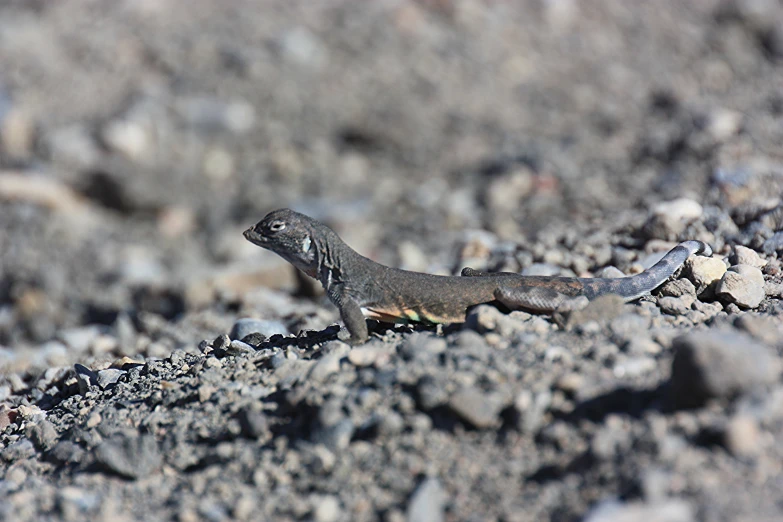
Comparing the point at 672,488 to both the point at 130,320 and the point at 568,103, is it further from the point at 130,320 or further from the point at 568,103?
the point at 568,103

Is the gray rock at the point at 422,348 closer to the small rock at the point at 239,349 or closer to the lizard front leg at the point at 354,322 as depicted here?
the lizard front leg at the point at 354,322

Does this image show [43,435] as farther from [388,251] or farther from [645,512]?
[388,251]

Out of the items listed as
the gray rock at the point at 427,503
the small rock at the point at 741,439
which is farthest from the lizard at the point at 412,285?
the gray rock at the point at 427,503

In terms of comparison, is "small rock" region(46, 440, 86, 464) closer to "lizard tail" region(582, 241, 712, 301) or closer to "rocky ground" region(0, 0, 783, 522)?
"rocky ground" region(0, 0, 783, 522)

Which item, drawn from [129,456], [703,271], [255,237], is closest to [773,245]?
[703,271]

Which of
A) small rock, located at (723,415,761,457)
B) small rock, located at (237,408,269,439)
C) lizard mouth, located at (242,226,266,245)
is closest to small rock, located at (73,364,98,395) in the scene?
lizard mouth, located at (242,226,266,245)
